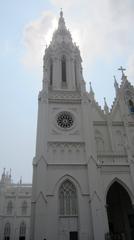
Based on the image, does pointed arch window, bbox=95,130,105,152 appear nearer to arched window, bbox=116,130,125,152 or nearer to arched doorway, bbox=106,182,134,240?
arched window, bbox=116,130,125,152

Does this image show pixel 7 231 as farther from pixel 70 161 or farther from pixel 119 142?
pixel 119 142

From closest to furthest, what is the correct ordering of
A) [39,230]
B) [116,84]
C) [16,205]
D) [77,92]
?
1. [39,230]
2. [77,92]
3. [116,84]
4. [16,205]

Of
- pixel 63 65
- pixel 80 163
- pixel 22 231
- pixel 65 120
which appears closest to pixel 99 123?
pixel 65 120

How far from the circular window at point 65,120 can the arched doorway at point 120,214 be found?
8.03 m

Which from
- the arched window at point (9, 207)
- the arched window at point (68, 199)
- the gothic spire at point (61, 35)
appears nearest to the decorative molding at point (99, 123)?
the arched window at point (68, 199)

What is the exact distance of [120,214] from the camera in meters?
22.0

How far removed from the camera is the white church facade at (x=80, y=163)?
1800 cm

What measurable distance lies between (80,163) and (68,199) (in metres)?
3.56

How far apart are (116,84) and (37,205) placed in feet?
62.6

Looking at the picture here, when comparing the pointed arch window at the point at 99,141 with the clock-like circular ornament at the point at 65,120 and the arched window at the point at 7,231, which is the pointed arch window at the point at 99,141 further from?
the arched window at the point at 7,231

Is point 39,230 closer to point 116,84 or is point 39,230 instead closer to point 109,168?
point 109,168

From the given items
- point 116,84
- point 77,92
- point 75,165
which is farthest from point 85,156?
point 116,84

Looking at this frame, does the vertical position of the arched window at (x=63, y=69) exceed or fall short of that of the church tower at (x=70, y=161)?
it exceeds it

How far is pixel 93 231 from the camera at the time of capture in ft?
57.1
